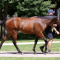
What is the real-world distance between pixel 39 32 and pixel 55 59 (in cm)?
179

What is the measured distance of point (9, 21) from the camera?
27.1 ft

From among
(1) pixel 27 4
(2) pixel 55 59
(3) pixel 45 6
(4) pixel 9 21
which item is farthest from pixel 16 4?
(2) pixel 55 59

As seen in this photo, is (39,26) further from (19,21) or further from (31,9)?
(31,9)

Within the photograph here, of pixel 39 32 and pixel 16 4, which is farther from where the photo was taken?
pixel 16 4

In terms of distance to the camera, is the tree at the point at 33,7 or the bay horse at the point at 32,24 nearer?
the bay horse at the point at 32,24

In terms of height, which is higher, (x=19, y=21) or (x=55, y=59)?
(x=19, y=21)

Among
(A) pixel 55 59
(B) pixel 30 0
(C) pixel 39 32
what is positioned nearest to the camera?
(A) pixel 55 59

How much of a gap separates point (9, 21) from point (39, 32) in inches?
65.4

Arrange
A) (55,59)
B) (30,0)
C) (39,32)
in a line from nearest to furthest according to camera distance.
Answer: (55,59), (39,32), (30,0)

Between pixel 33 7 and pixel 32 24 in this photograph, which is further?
pixel 33 7

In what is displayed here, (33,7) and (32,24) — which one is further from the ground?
(32,24)

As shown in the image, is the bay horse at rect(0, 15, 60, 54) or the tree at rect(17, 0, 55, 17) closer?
the bay horse at rect(0, 15, 60, 54)

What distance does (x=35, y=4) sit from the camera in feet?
59.3

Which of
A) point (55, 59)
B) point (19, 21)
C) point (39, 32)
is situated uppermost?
point (19, 21)
